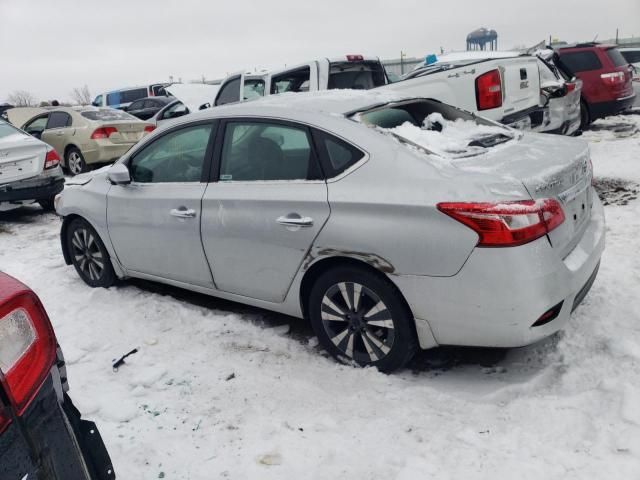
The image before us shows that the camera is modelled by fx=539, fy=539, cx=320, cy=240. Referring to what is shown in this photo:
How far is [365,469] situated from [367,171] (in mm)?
1482

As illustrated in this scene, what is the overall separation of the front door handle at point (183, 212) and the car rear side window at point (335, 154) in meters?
1.06

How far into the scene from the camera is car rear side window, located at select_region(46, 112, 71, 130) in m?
10.7

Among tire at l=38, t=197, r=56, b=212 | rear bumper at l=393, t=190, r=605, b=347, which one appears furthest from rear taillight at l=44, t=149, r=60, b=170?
rear bumper at l=393, t=190, r=605, b=347

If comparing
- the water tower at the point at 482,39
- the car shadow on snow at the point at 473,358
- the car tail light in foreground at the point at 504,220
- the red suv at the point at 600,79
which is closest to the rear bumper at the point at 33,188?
the car shadow on snow at the point at 473,358

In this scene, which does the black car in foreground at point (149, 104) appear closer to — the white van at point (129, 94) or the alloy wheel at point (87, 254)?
the white van at point (129, 94)

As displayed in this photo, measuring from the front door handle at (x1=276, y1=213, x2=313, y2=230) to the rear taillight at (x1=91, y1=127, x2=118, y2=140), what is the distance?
8104 mm

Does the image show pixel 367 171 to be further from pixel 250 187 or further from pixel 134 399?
pixel 134 399

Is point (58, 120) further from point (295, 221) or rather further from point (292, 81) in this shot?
point (295, 221)

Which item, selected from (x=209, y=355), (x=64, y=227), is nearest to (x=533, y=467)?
(x=209, y=355)

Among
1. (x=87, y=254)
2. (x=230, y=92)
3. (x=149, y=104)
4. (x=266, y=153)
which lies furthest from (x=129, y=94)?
(x=266, y=153)

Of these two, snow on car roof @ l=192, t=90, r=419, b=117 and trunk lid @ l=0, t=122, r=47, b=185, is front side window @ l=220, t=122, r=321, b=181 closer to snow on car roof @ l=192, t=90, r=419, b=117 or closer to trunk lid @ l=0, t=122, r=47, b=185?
snow on car roof @ l=192, t=90, r=419, b=117

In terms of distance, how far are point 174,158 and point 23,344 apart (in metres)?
2.56

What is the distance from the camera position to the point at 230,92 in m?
9.42

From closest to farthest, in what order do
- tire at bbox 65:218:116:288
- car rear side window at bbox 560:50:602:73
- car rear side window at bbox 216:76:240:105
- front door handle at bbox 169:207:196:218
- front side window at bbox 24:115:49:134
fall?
front door handle at bbox 169:207:196:218 → tire at bbox 65:218:116:288 → car rear side window at bbox 216:76:240:105 → car rear side window at bbox 560:50:602:73 → front side window at bbox 24:115:49:134
